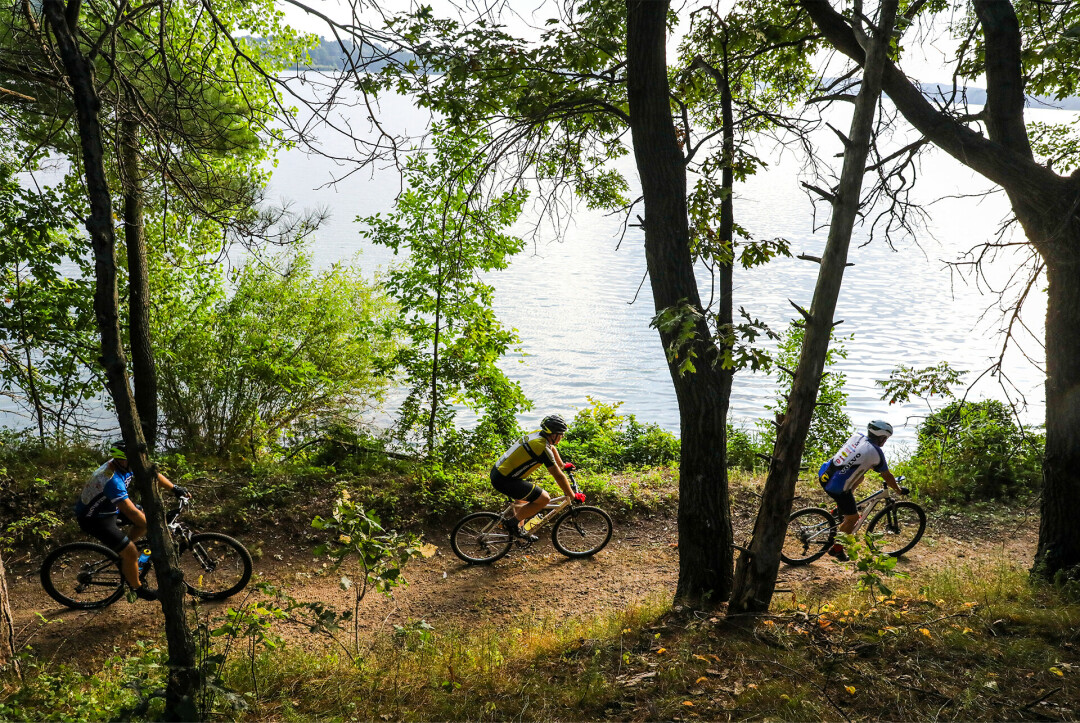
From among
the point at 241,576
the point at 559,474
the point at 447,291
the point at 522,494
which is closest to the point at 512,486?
the point at 522,494

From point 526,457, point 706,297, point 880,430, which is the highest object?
point 706,297

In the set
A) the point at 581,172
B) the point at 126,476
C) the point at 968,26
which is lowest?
→ the point at 126,476

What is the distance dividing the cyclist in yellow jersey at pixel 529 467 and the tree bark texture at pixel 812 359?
2.77 m

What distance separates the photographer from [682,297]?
6406 mm

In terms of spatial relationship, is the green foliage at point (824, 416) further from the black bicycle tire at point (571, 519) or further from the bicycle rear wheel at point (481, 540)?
the bicycle rear wheel at point (481, 540)

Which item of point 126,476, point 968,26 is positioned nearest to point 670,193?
point 968,26

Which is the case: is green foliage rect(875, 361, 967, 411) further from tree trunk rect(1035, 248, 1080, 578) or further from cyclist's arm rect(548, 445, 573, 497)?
cyclist's arm rect(548, 445, 573, 497)

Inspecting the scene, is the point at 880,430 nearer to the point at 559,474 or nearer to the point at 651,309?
the point at 559,474

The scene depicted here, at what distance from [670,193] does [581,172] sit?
223cm

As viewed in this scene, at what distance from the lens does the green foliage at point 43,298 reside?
1045 centimetres

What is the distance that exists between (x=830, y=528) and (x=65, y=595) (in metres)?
9.00

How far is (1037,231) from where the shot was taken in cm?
705

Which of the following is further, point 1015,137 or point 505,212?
point 505,212

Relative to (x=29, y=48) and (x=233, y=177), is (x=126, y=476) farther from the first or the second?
(x=233, y=177)
